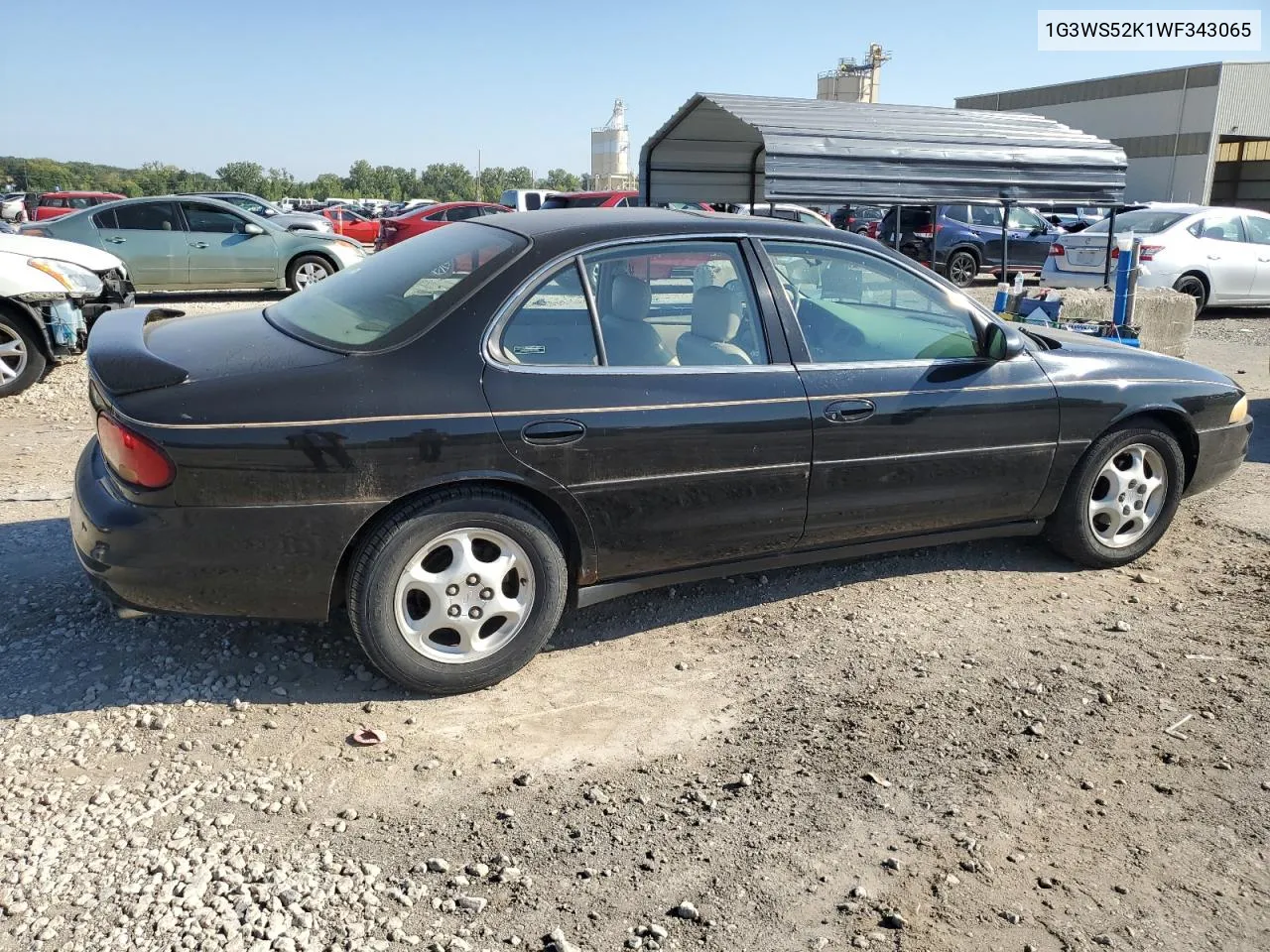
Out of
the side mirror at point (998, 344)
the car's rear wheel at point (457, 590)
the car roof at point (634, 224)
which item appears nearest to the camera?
the car's rear wheel at point (457, 590)

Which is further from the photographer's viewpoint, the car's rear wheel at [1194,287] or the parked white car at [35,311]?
the car's rear wheel at [1194,287]

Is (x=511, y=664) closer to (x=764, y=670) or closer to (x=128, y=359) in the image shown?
(x=764, y=670)

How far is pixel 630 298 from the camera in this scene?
3809mm

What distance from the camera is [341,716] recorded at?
11.0 ft

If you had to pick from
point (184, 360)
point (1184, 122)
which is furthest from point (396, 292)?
point (1184, 122)

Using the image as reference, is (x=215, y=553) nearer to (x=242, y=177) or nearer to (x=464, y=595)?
(x=464, y=595)

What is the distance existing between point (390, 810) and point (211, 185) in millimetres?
Result: 81778

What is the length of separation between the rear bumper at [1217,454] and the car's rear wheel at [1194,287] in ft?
31.1

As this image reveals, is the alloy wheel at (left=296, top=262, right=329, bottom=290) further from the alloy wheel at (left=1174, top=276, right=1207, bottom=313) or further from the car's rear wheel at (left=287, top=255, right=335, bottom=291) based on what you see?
the alloy wheel at (left=1174, top=276, right=1207, bottom=313)

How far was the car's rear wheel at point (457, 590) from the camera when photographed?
326cm

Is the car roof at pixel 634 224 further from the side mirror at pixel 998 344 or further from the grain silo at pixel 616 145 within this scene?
the grain silo at pixel 616 145

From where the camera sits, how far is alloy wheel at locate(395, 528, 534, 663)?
333 centimetres

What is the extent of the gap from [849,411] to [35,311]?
6.37 metres

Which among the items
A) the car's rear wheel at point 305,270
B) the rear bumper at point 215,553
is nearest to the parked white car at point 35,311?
the rear bumper at point 215,553
